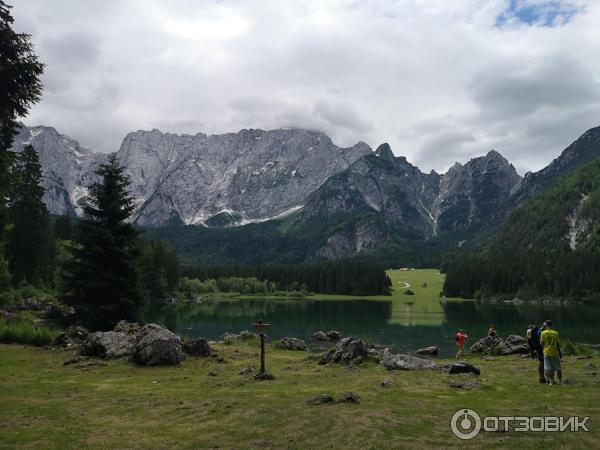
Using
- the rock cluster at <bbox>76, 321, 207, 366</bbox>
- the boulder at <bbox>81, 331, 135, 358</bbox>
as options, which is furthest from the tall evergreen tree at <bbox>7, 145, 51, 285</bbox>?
the boulder at <bbox>81, 331, 135, 358</bbox>

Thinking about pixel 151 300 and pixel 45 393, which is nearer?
pixel 45 393

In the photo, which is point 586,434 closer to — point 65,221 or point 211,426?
point 211,426

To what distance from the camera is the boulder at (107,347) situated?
3609 cm

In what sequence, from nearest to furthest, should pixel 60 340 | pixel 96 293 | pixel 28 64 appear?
1. pixel 28 64
2. pixel 60 340
3. pixel 96 293

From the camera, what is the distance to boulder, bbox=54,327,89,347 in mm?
41156

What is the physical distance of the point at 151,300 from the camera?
159m

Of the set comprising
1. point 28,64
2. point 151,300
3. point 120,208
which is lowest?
point 151,300

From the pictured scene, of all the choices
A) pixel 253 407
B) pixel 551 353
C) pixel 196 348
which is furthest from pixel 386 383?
pixel 196 348

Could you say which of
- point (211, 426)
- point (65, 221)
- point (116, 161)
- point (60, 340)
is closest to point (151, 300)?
point (65, 221)

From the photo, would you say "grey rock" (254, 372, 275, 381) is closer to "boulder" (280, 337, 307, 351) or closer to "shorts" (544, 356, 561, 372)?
"shorts" (544, 356, 561, 372)

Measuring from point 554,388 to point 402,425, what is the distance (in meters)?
12.8

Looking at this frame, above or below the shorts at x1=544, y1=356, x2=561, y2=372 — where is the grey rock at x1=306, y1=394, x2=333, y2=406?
below

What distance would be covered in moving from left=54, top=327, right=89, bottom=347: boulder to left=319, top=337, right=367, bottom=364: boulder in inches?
818

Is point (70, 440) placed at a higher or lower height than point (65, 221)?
lower
